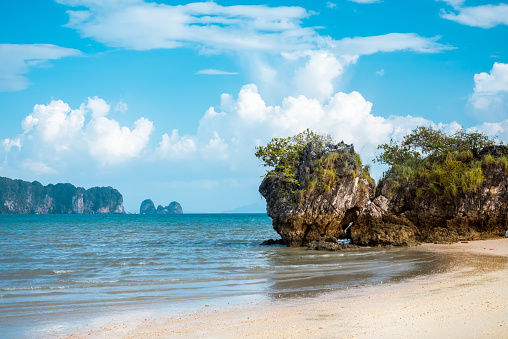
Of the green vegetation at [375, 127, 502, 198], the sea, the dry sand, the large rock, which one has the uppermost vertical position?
the green vegetation at [375, 127, 502, 198]

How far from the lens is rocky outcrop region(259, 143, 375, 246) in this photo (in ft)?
78.0

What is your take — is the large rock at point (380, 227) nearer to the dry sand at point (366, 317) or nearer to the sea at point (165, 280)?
the sea at point (165, 280)

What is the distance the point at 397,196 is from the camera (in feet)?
80.1

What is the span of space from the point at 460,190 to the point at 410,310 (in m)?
15.6

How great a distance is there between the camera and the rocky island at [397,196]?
74.6ft

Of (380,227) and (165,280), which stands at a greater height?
(380,227)

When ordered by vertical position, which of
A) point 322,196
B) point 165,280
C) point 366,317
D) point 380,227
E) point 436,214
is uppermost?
point 322,196

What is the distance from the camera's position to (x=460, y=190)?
2295 cm

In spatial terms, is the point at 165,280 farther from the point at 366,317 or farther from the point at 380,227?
the point at 380,227

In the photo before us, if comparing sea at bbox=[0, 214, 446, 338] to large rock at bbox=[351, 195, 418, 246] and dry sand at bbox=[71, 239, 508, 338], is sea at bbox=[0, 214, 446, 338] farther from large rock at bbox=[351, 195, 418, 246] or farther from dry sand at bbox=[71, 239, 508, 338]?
large rock at bbox=[351, 195, 418, 246]

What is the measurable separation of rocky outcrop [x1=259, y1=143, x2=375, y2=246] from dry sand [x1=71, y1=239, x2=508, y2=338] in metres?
11.4

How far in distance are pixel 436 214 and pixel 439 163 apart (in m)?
2.97

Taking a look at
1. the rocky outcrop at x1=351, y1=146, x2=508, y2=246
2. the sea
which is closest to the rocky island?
the rocky outcrop at x1=351, y1=146, x2=508, y2=246

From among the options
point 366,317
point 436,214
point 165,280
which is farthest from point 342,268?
point 436,214
